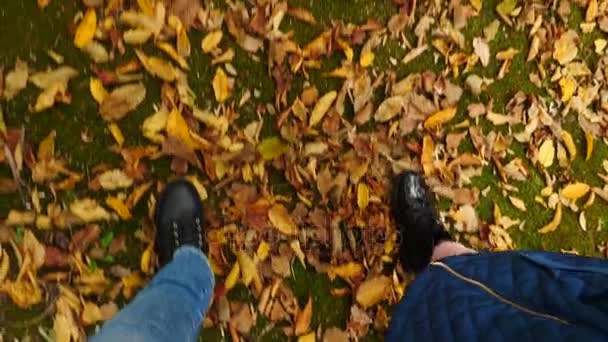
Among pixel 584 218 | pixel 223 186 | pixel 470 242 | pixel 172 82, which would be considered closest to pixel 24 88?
pixel 172 82

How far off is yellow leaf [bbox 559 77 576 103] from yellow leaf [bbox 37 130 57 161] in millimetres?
1369

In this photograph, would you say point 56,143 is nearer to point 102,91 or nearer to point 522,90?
point 102,91

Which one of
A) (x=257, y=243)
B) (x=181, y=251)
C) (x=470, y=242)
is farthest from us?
(x=470, y=242)

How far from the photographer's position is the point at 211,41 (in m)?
1.51

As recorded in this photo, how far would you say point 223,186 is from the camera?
1488 mm

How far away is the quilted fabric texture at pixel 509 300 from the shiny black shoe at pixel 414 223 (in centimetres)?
43

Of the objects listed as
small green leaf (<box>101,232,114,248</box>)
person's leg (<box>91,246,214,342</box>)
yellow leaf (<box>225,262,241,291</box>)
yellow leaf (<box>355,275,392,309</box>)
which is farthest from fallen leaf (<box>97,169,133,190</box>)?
yellow leaf (<box>355,275,392,309</box>)

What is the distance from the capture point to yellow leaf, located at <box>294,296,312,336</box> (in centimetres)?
148

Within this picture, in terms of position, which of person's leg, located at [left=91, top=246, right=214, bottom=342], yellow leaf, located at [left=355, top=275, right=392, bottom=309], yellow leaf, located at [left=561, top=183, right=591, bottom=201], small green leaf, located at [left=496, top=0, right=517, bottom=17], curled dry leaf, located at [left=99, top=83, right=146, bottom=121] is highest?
small green leaf, located at [left=496, top=0, right=517, bottom=17]

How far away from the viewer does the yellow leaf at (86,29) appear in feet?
4.75

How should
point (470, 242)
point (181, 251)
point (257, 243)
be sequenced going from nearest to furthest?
point (181, 251)
point (257, 243)
point (470, 242)

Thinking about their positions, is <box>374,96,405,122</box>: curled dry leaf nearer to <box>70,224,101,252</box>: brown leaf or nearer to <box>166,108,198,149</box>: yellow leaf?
<box>166,108,198,149</box>: yellow leaf

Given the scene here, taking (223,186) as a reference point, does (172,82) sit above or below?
above

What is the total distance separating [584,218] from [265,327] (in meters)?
0.94
